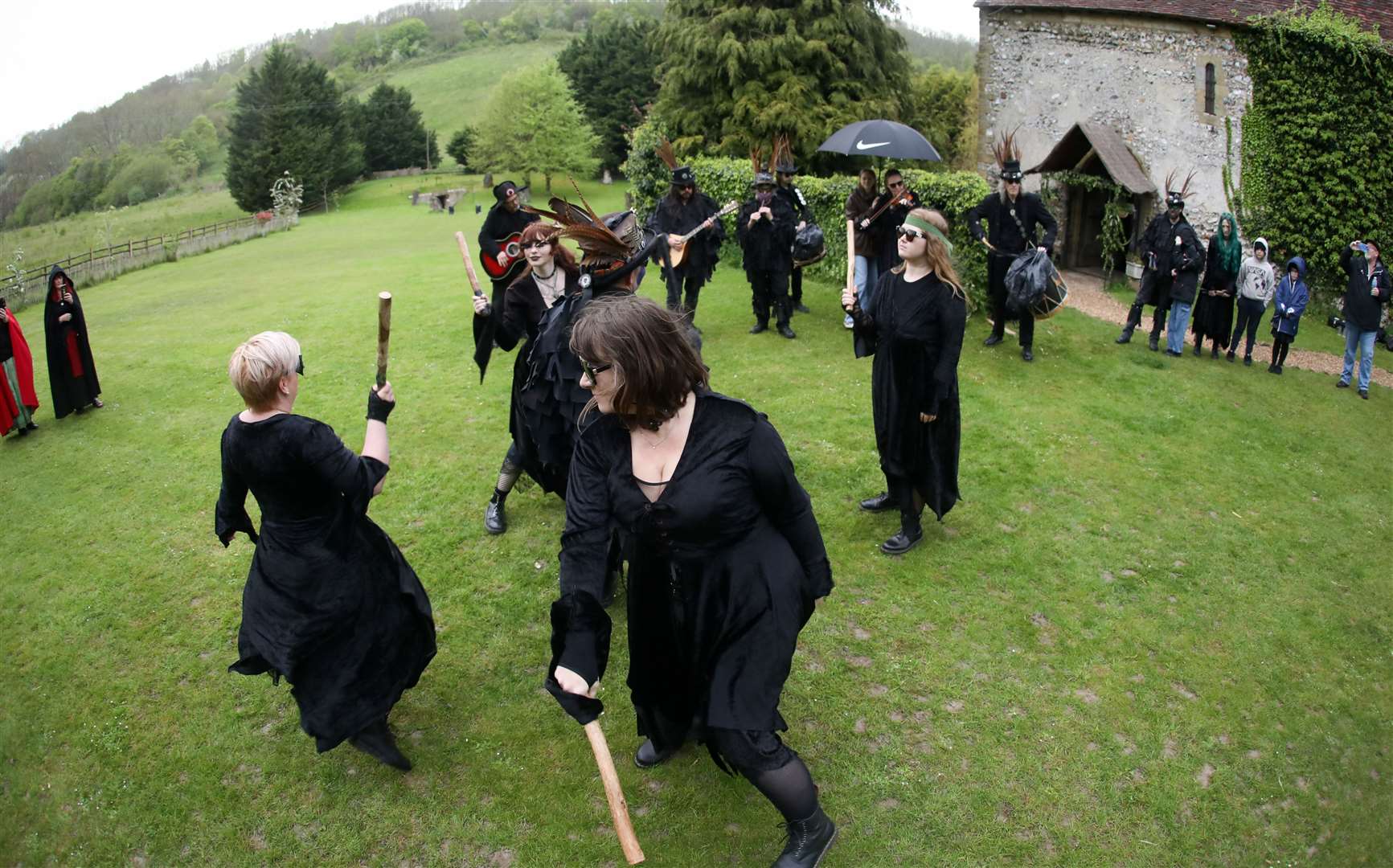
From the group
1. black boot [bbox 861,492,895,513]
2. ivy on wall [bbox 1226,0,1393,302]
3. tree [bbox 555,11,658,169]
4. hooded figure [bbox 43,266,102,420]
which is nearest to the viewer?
black boot [bbox 861,492,895,513]

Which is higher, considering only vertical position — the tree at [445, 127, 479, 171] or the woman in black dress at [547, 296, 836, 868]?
the tree at [445, 127, 479, 171]

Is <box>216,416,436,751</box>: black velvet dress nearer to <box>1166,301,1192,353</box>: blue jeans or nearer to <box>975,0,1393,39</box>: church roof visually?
<box>1166,301,1192,353</box>: blue jeans

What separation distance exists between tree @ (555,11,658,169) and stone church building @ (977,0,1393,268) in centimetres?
3803

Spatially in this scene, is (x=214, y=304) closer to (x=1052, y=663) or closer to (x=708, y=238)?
(x=708, y=238)

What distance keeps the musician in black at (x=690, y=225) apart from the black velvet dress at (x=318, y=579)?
6.70m

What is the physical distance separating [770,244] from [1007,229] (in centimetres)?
299

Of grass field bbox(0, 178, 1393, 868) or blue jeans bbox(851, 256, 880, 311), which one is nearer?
grass field bbox(0, 178, 1393, 868)

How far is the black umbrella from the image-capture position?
10664mm

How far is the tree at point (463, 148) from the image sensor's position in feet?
206

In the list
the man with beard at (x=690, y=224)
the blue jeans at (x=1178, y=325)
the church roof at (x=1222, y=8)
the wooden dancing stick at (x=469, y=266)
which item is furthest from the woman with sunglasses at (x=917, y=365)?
the church roof at (x=1222, y=8)

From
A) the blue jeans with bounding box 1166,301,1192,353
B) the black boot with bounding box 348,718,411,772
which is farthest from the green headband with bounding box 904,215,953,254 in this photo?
the blue jeans with bounding box 1166,301,1192,353

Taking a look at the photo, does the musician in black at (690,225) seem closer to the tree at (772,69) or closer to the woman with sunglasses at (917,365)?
the woman with sunglasses at (917,365)

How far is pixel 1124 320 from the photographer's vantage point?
15.1 meters

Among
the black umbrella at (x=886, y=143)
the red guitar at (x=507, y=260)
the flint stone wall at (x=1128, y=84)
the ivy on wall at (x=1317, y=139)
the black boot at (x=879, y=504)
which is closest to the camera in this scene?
the red guitar at (x=507, y=260)
